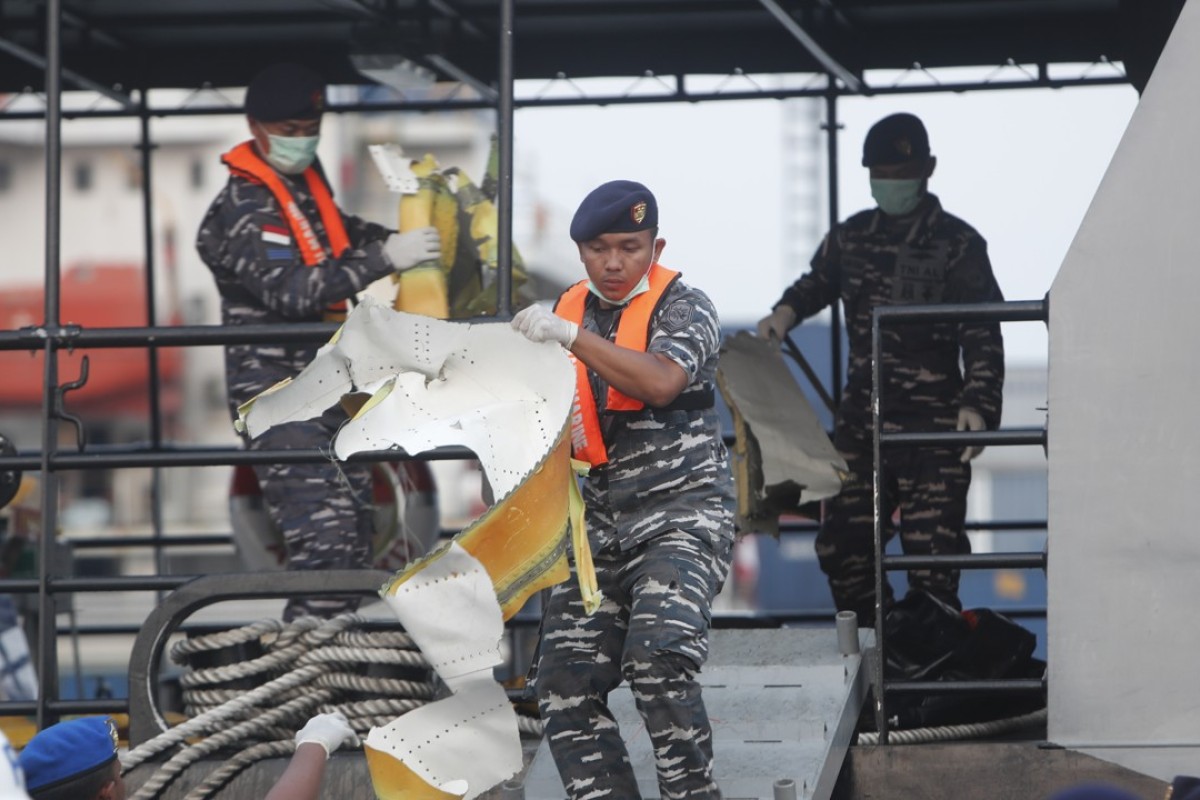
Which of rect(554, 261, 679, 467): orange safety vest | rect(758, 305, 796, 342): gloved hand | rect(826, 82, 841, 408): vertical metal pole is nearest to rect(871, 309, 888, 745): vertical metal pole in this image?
rect(554, 261, 679, 467): orange safety vest

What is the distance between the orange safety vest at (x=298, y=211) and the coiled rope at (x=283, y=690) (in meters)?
1.16

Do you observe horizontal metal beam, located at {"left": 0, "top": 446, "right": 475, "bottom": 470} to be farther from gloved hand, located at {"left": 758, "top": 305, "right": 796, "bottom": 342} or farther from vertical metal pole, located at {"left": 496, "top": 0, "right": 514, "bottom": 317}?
gloved hand, located at {"left": 758, "top": 305, "right": 796, "bottom": 342}

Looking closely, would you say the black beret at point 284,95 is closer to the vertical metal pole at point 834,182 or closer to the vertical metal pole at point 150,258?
the vertical metal pole at point 834,182

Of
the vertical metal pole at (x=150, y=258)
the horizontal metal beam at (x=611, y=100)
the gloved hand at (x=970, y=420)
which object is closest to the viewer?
the gloved hand at (x=970, y=420)

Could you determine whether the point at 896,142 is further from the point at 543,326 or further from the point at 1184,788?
the point at 1184,788

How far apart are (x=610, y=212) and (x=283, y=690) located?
1.61m

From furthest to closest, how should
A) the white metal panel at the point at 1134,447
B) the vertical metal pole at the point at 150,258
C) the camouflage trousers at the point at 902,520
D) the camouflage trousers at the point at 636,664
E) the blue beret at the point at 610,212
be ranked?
the vertical metal pole at the point at 150,258, the camouflage trousers at the point at 902,520, the white metal panel at the point at 1134,447, the blue beret at the point at 610,212, the camouflage trousers at the point at 636,664

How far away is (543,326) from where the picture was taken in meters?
3.75

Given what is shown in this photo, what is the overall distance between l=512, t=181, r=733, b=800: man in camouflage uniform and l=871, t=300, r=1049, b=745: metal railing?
Result: 63 centimetres

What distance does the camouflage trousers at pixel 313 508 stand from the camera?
542cm

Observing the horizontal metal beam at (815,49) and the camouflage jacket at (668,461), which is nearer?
the camouflage jacket at (668,461)

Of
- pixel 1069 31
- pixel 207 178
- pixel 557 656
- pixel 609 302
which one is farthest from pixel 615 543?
pixel 207 178

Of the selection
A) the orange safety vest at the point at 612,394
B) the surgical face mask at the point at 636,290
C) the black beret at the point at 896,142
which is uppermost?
the black beret at the point at 896,142

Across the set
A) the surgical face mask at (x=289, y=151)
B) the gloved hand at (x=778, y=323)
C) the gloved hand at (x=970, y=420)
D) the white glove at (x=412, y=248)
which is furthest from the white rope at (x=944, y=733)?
the surgical face mask at (x=289, y=151)
